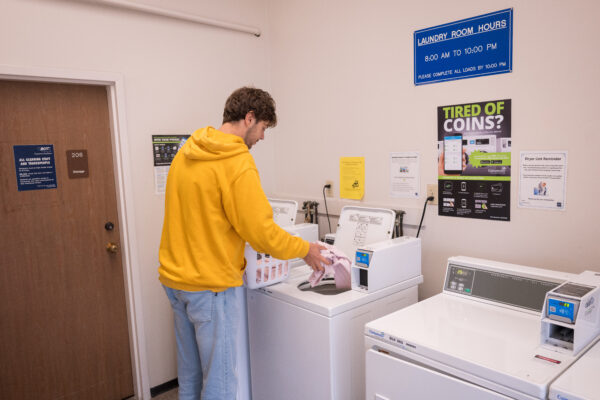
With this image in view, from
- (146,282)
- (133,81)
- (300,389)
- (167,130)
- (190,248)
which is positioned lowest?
(300,389)

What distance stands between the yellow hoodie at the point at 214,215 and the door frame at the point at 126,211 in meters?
0.98

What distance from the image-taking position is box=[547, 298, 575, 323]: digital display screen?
134 centimetres

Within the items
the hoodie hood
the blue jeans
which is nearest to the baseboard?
the blue jeans

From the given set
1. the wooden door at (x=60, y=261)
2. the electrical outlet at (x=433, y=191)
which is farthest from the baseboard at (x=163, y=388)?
the electrical outlet at (x=433, y=191)

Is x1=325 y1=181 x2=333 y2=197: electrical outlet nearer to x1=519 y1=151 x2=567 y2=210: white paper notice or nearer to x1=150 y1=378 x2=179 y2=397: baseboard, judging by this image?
x1=519 y1=151 x2=567 y2=210: white paper notice

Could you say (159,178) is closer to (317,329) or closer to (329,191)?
(329,191)

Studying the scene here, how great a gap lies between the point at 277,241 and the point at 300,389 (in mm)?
784

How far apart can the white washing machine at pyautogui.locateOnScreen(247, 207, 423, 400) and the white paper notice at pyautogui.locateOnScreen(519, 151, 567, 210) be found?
26.0 inches

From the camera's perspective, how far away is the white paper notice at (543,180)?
6.35ft

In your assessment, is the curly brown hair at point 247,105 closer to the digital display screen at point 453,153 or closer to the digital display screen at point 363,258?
the digital display screen at point 363,258

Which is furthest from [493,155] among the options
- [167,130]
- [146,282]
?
[146,282]

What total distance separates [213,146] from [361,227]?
1.06 meters

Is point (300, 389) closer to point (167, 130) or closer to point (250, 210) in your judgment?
point (250, 210)

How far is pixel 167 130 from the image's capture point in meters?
2.84
